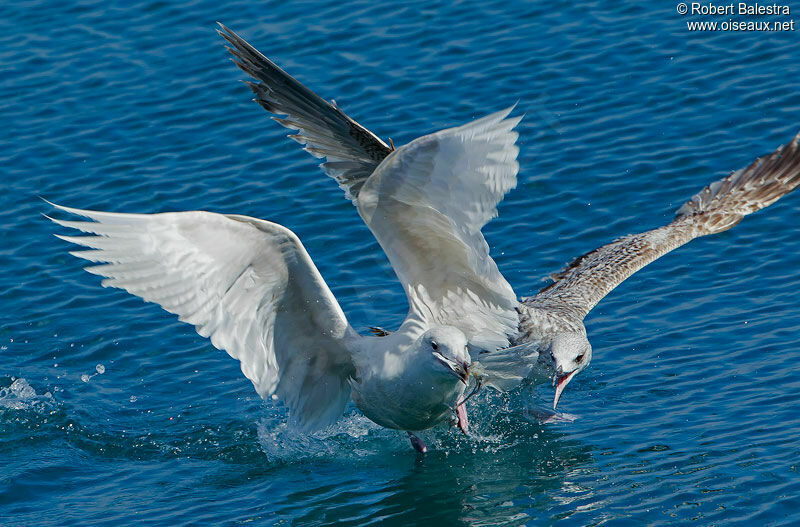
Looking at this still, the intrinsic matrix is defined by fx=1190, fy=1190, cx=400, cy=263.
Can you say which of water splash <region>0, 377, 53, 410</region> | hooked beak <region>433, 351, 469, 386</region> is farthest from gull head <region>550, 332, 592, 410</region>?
water splash <region>0, 377, 53, 410</region>

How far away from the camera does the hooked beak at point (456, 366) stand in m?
7.50

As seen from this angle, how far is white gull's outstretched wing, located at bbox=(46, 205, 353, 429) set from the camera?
719cm

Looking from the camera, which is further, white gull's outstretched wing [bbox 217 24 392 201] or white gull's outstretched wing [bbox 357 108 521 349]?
white gull's outstretched wing [bbox 217 24 392 201]

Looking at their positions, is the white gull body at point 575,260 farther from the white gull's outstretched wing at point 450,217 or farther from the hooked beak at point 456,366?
the hooked beak at point 456,366

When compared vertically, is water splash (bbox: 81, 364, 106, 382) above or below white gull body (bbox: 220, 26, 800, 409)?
below

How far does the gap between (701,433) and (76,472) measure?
4.61 m

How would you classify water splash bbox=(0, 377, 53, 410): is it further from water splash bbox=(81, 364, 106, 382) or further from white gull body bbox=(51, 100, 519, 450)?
white gull body bbox=(51, 100, 519, 450)

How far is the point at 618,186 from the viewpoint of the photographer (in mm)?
12555

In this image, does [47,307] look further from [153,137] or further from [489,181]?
[489,181]

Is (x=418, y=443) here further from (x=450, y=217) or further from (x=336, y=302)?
(x=450, y=217)

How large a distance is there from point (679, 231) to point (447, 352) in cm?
426

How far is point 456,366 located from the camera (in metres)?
7.50

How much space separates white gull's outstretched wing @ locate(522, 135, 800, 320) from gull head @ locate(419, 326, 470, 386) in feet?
8.26

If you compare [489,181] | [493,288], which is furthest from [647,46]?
[489,181]
